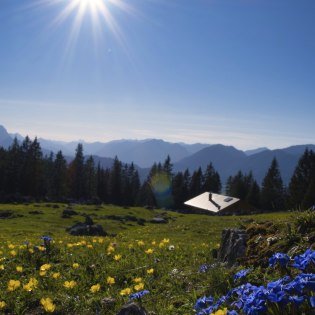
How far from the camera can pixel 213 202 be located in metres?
63.1

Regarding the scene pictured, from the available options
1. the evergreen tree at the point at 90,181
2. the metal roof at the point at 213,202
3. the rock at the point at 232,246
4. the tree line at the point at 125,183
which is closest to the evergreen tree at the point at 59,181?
the tree line at the point at 125,183

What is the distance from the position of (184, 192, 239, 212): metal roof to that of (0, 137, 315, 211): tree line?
29.2 metres

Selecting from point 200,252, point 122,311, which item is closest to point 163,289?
point 122,311

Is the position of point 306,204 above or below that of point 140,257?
below

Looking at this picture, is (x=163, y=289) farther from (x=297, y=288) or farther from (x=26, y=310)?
→ (x=297, y=288)

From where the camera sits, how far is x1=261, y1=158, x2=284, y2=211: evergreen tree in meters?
102

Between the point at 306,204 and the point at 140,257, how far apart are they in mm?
80163

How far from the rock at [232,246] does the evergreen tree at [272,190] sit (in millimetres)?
96165

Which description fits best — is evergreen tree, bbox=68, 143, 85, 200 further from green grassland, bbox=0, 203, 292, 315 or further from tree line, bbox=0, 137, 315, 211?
green grassland, bbox=0, 203, 292, 315

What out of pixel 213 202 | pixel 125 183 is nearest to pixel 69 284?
pixel 213 202

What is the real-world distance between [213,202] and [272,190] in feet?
146

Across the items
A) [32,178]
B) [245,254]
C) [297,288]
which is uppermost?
[297,288]

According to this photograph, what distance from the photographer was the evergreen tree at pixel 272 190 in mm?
101875

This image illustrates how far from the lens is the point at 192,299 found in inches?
256
